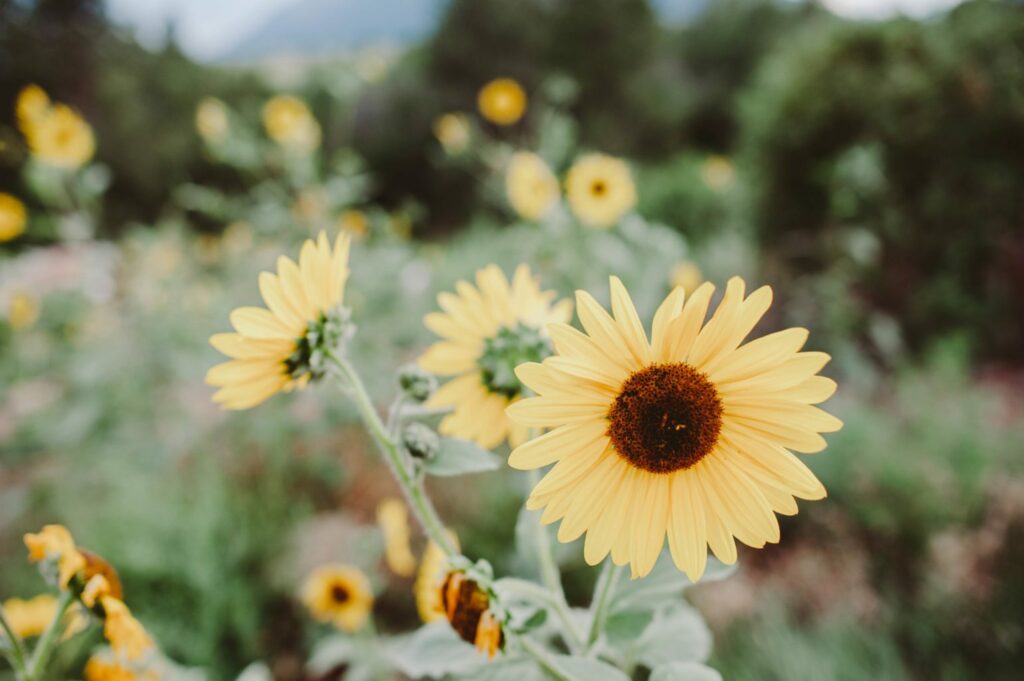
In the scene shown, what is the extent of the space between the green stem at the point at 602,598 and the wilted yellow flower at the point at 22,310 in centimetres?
406

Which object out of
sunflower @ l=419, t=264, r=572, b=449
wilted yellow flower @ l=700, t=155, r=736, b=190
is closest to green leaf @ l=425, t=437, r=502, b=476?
sunflower @ l=419, t=264, r=572, b=449

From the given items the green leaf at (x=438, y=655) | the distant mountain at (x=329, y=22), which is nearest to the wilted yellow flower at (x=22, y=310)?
the green leaf at (x=438, y=655)

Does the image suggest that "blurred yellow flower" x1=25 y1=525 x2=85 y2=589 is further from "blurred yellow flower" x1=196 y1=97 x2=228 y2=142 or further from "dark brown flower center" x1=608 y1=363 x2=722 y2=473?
"blurred yellow flower" x1=196 y1=97 x2=228 y2=142

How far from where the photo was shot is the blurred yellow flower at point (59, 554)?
786 mm

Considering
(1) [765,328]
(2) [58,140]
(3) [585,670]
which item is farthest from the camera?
(1) [765,328]

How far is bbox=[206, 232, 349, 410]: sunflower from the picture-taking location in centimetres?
79

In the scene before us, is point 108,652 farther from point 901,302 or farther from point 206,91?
point 206,91

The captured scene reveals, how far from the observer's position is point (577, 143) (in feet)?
38.0

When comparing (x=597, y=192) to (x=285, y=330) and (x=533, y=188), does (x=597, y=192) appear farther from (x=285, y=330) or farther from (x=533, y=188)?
(x=285, y=330)

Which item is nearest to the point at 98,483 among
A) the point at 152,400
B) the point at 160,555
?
the point at 152,400

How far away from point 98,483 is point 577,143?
386 inches

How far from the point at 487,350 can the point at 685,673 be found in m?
0.49

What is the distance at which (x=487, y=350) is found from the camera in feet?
3.16

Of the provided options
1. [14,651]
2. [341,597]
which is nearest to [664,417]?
[14,651]
